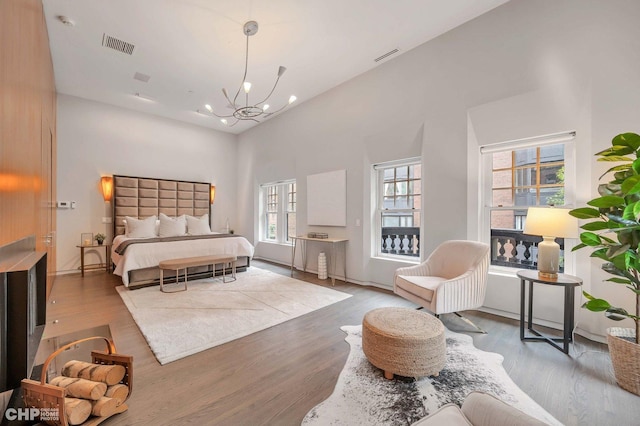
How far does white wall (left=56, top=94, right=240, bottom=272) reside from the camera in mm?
5293

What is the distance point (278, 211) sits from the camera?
6.68m

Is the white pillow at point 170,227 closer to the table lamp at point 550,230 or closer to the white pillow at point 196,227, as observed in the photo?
the white pillow at point 196,227

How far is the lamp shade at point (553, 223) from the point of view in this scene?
2332mm

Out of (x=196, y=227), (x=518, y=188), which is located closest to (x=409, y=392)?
(x=518, y=188)

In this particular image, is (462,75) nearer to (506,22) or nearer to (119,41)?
(506,22)

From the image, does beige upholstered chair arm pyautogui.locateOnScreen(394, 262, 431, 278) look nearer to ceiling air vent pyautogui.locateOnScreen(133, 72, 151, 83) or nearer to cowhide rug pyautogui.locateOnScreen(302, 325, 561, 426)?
cowhide rug pyautogui.locateOnScreen(302, 325, 561, 426)

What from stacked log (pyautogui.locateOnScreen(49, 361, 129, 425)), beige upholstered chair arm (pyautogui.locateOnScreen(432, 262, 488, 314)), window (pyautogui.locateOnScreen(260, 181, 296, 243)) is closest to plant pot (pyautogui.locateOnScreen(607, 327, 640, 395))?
beige upholstered chair arm (pyautogui.locateOnScreen(432, 262, 488, 314))

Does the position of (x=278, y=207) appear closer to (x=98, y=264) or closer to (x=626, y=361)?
(x=98, y=264)

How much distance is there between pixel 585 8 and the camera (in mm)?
2568

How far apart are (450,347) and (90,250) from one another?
6.74 metres

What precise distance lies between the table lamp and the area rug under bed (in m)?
2.40

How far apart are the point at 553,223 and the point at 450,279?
105 centimetres

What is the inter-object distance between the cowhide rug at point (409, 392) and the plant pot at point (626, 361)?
71 centimetres

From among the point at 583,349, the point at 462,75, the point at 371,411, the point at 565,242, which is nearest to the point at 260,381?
the point at 371,411
